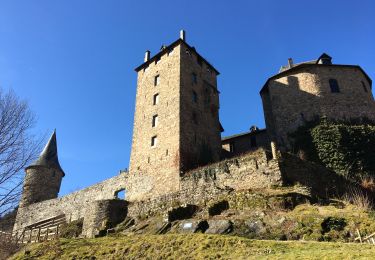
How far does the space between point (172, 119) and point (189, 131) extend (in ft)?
5.06

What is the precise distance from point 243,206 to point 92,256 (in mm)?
6939

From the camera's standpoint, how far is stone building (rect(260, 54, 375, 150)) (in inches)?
1025

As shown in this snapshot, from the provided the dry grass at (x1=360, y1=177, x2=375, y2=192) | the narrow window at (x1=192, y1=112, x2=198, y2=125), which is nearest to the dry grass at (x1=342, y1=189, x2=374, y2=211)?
the dry grass at (x1=360, y1=177, x2=375, y2=192)

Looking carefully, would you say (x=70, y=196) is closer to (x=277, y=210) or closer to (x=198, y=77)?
(x=198, y=77)

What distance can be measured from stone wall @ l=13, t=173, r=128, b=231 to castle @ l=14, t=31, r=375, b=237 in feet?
0.28

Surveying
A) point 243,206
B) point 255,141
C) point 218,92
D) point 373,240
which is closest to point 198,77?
point 218,92

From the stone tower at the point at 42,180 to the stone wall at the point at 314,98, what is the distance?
2170 cm

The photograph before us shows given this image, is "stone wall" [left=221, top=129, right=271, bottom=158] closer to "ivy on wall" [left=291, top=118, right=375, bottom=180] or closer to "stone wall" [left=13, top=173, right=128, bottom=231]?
"ivy on wall" [left=291, top=118, right=375, bottom=180]

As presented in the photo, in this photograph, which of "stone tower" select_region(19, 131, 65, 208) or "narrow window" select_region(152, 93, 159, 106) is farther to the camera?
"stone tower" select_region(19, 131, 65, 208)

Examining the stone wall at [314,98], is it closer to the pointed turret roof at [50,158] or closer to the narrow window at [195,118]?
the narrow window at [195,118]

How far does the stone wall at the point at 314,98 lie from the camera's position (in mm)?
26031

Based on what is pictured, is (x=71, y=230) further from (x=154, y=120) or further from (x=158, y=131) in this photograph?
(x=154, y=120)

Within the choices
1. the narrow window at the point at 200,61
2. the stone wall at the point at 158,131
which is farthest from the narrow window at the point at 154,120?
the narrow window at the point at 200,61

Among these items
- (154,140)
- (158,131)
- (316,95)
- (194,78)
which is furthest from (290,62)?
(154,140)
